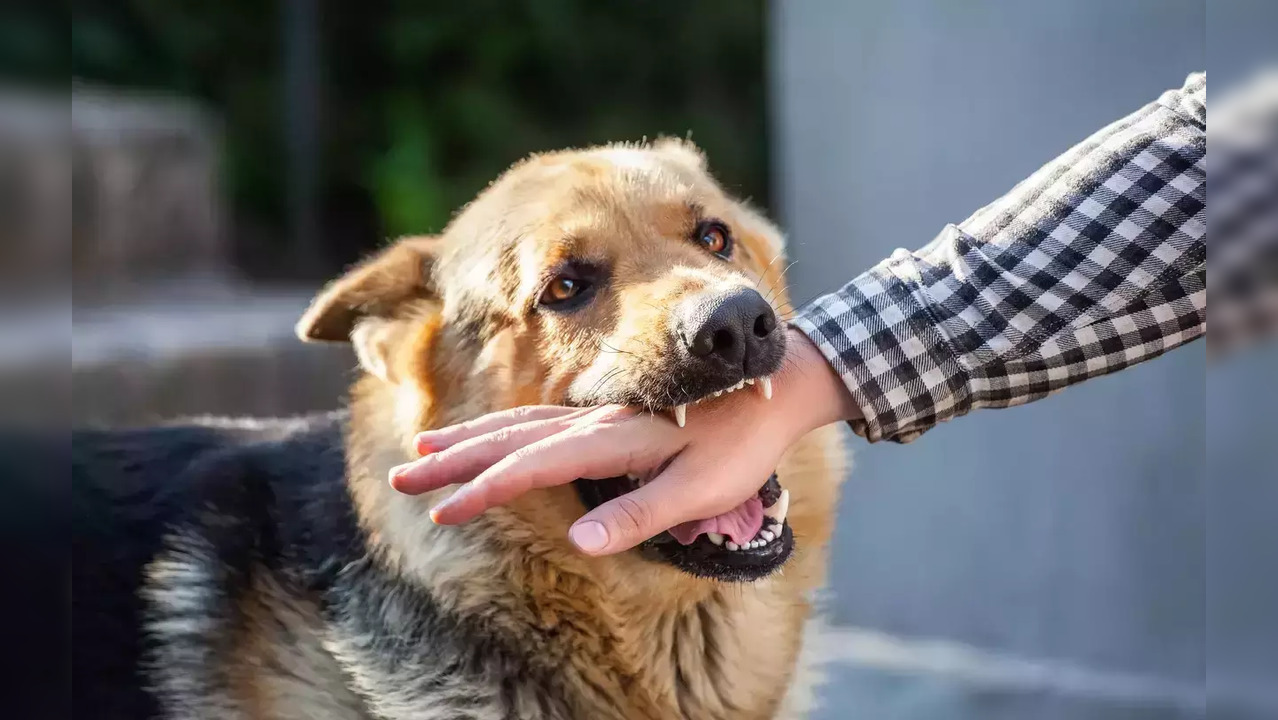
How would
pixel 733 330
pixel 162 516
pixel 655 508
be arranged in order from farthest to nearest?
1. pixel 162 516
2. pixel 733 330
3. pixel 655 508

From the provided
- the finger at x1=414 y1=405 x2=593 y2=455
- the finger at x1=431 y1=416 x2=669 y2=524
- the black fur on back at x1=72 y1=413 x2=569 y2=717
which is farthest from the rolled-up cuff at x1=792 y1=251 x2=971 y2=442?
the black fur on back at x1=72 y1=413 x2=569 y2=717

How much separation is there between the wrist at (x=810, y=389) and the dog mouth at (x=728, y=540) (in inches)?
10.3

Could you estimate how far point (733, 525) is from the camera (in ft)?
7.79

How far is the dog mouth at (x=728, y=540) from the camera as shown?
2.35 meters

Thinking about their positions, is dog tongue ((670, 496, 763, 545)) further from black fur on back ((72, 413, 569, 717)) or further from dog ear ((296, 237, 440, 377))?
dog ear ((296, 237, 440, 377))

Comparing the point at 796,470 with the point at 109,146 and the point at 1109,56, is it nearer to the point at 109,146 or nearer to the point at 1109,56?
the point at 1109,56

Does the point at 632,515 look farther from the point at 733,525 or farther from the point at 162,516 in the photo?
the point at 162,516

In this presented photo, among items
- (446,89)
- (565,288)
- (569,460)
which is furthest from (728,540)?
(446,89)

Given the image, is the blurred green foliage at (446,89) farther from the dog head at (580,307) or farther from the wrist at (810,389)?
the wrist at (810,389)

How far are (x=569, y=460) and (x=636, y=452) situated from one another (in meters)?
0.18

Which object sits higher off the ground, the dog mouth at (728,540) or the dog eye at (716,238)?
the dog eye at (716,238)

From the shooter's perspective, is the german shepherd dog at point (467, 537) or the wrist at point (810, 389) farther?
the german shepherd dog at point (467, 537)

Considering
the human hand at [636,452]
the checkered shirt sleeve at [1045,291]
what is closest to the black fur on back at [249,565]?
the human hand at [636,452]

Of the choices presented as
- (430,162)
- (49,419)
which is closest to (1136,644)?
(49,419)
